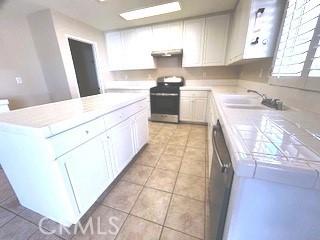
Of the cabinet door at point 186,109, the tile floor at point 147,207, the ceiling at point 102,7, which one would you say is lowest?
the tile floor at point 147,207

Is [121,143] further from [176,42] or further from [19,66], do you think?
[176,42]

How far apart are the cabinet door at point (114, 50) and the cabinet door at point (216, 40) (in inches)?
87.7

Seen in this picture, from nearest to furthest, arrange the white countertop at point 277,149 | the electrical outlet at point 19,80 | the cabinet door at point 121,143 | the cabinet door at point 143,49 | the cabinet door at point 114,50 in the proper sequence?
the white countertop at point 277,149 → the cabinet door at point 121,143 → the electrical outlet at point 19,80 → the cabinet door at point 143,49 → the cabinet door at point 114,50

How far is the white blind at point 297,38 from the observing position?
3.48 ft

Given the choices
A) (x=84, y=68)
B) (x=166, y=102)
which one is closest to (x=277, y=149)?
(x=166, y=102)

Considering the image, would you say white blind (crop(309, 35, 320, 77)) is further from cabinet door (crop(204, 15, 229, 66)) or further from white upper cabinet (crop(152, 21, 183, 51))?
white upper cabinet (crop(152, 21, 183, 51))

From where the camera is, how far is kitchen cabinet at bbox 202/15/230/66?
119 inches

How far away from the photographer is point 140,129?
7.31ft

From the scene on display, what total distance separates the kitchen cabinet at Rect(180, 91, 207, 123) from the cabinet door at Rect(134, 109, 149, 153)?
1437mm

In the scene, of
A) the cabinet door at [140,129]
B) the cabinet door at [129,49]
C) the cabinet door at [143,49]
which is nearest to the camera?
the cabinet door at [140,129]

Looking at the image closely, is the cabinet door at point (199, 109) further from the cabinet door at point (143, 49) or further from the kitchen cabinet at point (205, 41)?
the cabinet door at point (143, 49)

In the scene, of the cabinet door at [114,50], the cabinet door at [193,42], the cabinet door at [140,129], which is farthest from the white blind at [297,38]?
the cabinet door at [114,50]

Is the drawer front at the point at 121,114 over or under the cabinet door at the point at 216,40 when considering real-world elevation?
under

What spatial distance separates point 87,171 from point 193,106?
8.91 feet
